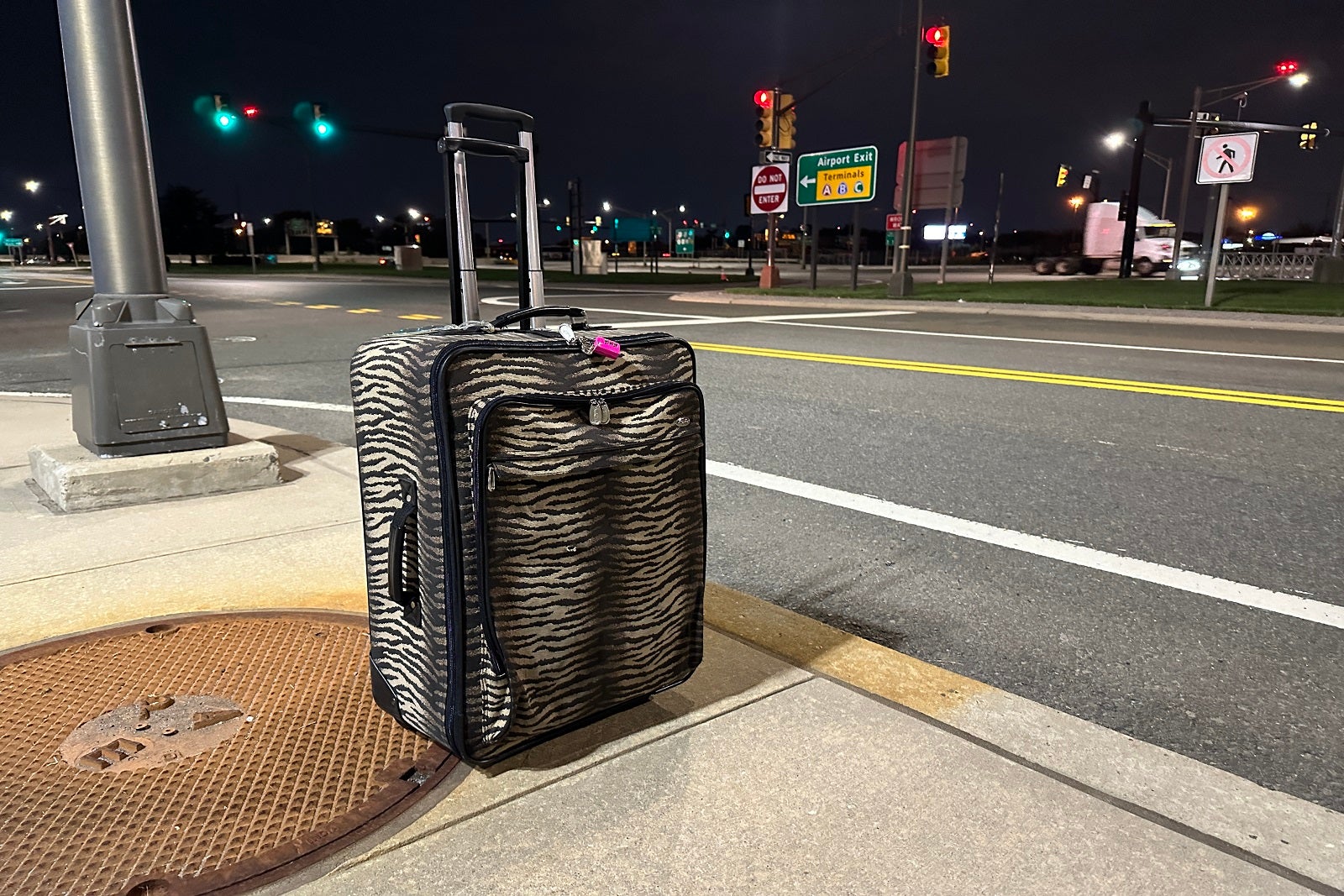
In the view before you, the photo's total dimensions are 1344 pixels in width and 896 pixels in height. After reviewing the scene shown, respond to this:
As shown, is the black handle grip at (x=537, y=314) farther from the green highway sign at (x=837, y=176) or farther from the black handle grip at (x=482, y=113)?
the green highway sign at (x=837, y=176)

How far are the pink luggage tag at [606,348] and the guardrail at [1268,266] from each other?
3581 cm

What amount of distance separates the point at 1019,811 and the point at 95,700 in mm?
2128

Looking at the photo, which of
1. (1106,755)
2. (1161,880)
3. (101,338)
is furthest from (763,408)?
(1161,880)

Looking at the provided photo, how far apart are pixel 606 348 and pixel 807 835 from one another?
1042mm

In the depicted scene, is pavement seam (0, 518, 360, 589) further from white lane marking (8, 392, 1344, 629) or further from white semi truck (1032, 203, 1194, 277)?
white semi truck (1032, 203, 1194, 277)

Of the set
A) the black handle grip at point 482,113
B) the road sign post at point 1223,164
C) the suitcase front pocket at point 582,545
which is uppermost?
the road sign post at point 1223,164

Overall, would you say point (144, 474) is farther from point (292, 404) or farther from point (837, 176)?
point (837, 176)

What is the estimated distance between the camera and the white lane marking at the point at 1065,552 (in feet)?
9.74

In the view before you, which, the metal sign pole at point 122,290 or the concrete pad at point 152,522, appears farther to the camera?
the metal sign pole at point 122,290

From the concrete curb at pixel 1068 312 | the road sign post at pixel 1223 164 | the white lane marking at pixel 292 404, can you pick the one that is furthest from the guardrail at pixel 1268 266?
the white lane marking at pixel 292 404

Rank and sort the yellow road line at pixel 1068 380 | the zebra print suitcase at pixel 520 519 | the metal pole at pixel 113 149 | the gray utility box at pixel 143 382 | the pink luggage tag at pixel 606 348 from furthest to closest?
the yellow road line at pixel 1068 380
the gray utility box at pixel 143 382
the metal pole at pixel 113 149
the pink luggage tag at pixel 606 348
the zebra print suitcase at pixel 520 519

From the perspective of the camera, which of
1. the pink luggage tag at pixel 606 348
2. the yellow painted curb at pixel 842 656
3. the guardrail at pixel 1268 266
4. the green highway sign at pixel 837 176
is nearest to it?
the pink luggage tag at pixel 606 348

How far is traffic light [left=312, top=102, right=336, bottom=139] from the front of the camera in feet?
75.0

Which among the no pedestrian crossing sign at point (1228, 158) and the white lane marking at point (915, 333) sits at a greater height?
the no pedestrian crossing sign at point (1228, 158)
